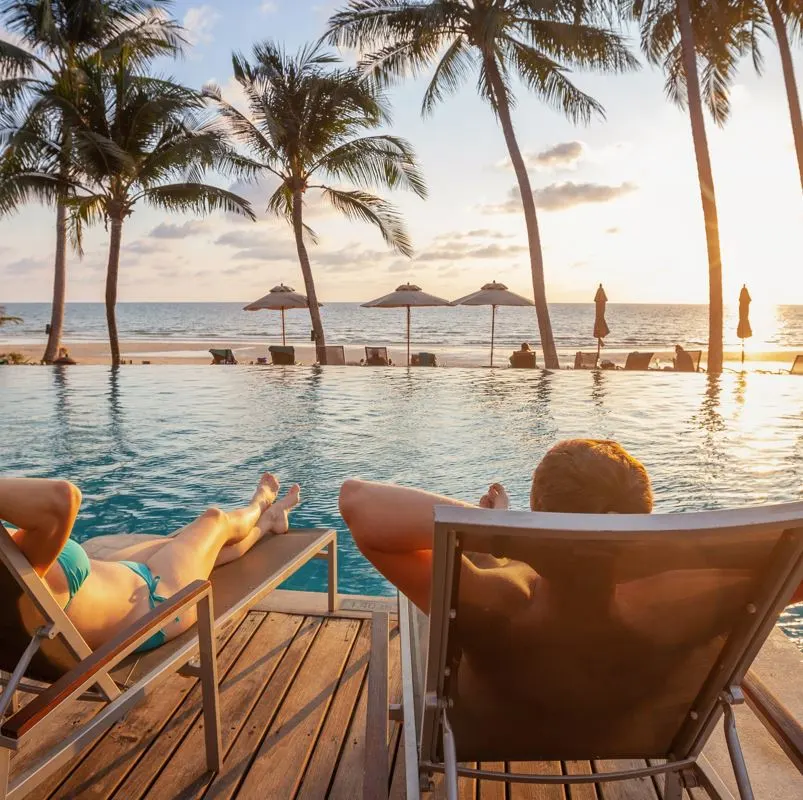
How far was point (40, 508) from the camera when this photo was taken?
55.9 inches

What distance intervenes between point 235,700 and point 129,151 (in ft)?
53.9

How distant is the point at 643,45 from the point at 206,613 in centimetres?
1908

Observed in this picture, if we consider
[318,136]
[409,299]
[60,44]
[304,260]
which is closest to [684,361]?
[409,299]

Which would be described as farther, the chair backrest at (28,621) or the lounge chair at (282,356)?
the lounge chair at (282,356)

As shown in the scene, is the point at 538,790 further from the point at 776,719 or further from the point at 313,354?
the point at 313,354

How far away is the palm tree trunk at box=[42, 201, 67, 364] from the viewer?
1711 cm

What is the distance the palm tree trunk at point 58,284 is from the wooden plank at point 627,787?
17.8 metres

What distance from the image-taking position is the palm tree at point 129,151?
15.3m

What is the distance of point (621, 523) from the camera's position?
0.94 m

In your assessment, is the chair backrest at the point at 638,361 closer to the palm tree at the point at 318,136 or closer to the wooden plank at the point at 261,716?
the palm tree at the point at 318,136

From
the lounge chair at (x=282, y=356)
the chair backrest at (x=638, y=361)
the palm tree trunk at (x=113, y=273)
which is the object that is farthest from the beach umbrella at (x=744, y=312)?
the palm tree trunk at (x=113, y=273)

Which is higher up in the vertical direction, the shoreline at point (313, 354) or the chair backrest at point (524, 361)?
the chair backrest at point (524, 361)

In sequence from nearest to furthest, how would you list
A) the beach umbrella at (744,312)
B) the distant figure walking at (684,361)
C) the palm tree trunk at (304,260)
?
the distant figure walking at (684,361) → the beach umbrella at (744,312) → the palm tree trunk at (304,260)

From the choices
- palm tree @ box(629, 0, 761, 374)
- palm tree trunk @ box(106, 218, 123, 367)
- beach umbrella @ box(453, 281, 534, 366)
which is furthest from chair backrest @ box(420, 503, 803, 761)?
beach umbrella @ box(453, 281, 534, 366)
